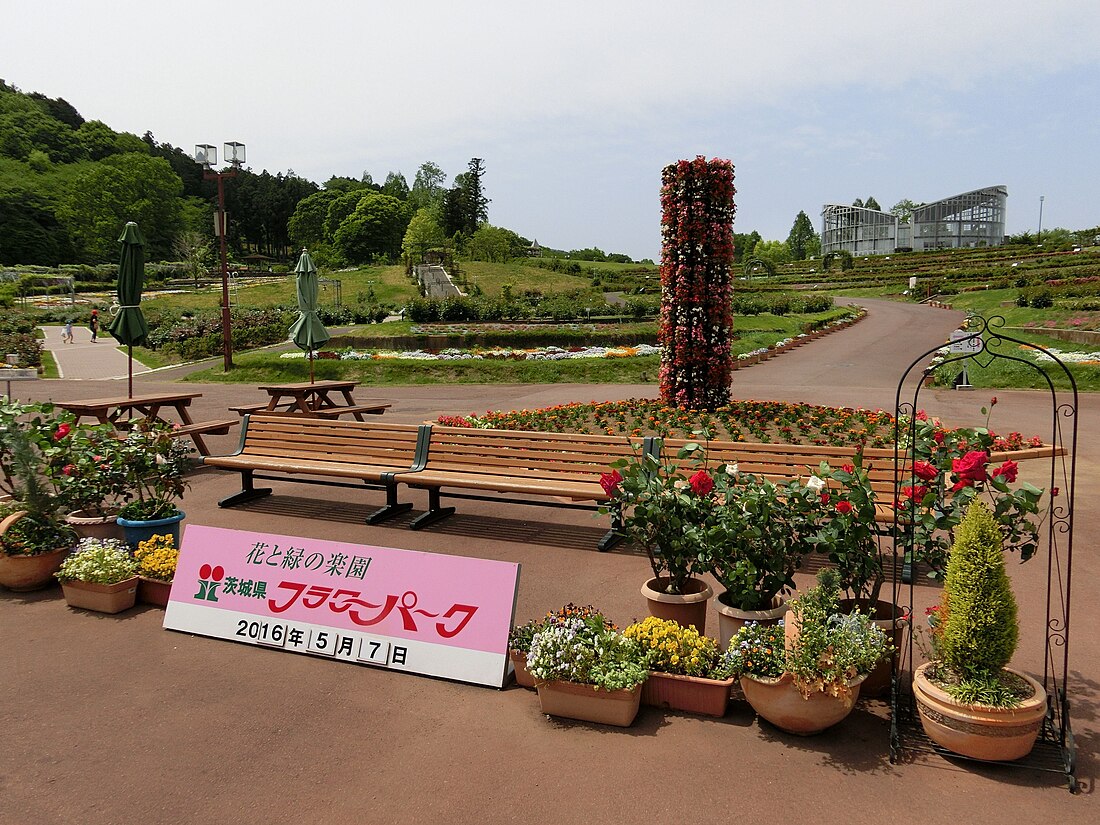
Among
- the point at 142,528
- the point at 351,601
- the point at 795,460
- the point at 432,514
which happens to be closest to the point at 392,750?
the point at 351,601

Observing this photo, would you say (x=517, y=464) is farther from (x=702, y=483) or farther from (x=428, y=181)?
(x=428, y=181)

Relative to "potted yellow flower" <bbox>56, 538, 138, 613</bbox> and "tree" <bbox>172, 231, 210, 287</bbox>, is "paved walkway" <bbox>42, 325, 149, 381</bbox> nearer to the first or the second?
"potted yellow flower" <bbox>56, 538, 138, 613</bbox>

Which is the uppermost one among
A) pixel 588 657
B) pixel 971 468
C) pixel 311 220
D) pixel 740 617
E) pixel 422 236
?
pixel 311 220

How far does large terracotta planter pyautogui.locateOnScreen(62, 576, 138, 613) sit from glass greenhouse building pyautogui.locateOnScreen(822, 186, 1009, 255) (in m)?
111

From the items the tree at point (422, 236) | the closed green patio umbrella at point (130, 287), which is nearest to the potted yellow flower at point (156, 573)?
the closed green patio umbrella at point (130, 287)

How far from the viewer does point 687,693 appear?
3.79m

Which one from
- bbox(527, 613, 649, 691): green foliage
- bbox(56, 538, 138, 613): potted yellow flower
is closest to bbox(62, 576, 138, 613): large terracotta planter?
bbox(56, 538, 138, 613): potted yellow flower

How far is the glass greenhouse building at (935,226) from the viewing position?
4156 inches

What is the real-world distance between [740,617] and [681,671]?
41 centimetres

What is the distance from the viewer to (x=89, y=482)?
5918 millimetres

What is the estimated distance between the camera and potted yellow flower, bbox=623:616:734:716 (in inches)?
147

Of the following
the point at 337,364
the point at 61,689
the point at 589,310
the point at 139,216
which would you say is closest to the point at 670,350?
the point at 61,689

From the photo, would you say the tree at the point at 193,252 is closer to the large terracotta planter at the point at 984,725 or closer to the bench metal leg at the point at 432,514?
the bench metal leg at the point at 432,514

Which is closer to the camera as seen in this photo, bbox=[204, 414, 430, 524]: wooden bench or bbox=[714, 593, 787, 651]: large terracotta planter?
bbox=[714, 593, 787, 651]: large terracotta planter
